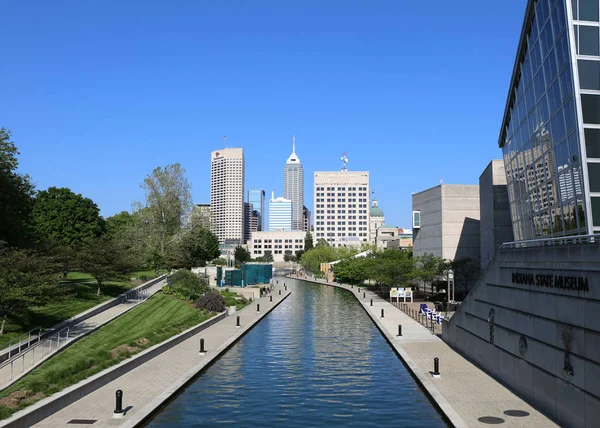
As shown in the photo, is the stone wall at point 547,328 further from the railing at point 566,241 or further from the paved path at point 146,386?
the paved path at point 146,386

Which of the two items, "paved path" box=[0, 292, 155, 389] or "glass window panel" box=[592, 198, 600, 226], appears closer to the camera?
"paved path" box=[0, 292, 155, 389]

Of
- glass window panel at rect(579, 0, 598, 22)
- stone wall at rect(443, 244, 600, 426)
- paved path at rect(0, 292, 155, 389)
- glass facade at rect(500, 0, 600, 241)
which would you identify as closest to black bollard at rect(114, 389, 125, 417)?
paved path at rect(0, 292, 155, 389)

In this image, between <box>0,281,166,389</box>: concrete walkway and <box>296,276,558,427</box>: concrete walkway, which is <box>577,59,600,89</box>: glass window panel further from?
<box>0,281,166,389</box>: concrete walkway

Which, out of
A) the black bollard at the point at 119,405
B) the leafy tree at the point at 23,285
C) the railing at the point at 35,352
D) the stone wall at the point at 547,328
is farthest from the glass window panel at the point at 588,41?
the leafy tree at the point at 23,285

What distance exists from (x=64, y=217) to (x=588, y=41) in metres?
71.9

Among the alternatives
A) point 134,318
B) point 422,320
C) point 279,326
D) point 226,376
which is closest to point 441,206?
point 422,320

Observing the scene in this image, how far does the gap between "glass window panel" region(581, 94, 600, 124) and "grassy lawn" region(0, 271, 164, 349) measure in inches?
1150

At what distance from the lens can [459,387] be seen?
22.7m

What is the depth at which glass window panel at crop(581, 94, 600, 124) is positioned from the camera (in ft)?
83.1

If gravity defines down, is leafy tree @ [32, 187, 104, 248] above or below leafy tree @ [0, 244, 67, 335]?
Result: above

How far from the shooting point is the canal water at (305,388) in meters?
19.6

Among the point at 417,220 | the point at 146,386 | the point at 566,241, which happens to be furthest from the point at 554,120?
the point at 417,220

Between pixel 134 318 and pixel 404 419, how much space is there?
98.5 ft

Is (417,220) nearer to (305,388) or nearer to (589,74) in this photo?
(589,74)
